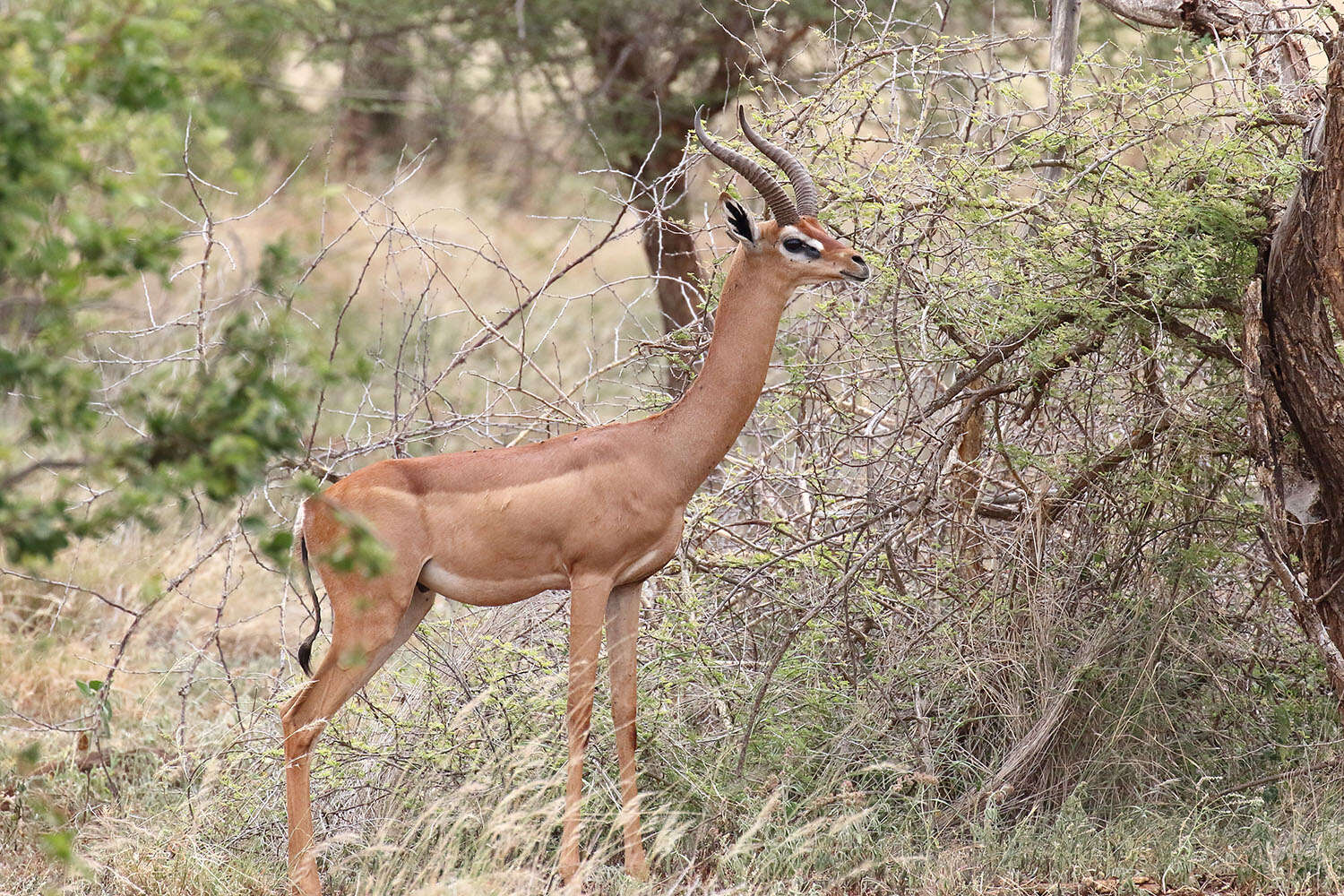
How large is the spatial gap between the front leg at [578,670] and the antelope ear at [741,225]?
121cm

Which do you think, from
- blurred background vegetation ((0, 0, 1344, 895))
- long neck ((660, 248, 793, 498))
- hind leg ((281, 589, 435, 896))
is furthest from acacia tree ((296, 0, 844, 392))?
hind leg ((281, 589, 435, 896))

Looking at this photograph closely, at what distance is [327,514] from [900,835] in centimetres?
224

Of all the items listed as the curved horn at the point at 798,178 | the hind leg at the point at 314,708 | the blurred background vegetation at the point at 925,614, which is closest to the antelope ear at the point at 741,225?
the curved horn at the point at 798,178

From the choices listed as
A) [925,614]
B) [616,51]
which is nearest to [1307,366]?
[925,614]

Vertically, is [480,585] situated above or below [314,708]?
above

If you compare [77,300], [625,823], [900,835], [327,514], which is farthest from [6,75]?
[900,835]

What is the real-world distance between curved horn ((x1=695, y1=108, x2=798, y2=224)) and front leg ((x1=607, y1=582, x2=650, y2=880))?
1.34 meters

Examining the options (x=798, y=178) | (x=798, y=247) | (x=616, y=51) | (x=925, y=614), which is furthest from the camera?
(x=616, y=51)

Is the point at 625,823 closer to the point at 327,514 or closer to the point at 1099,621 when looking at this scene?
the point at 327,514

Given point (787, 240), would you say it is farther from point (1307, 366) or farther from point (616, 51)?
point (616, 51)

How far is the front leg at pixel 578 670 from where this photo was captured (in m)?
4.49

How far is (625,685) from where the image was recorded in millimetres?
4762

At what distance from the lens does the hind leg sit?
14.4 ft

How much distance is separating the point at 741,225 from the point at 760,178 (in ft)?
0.55
